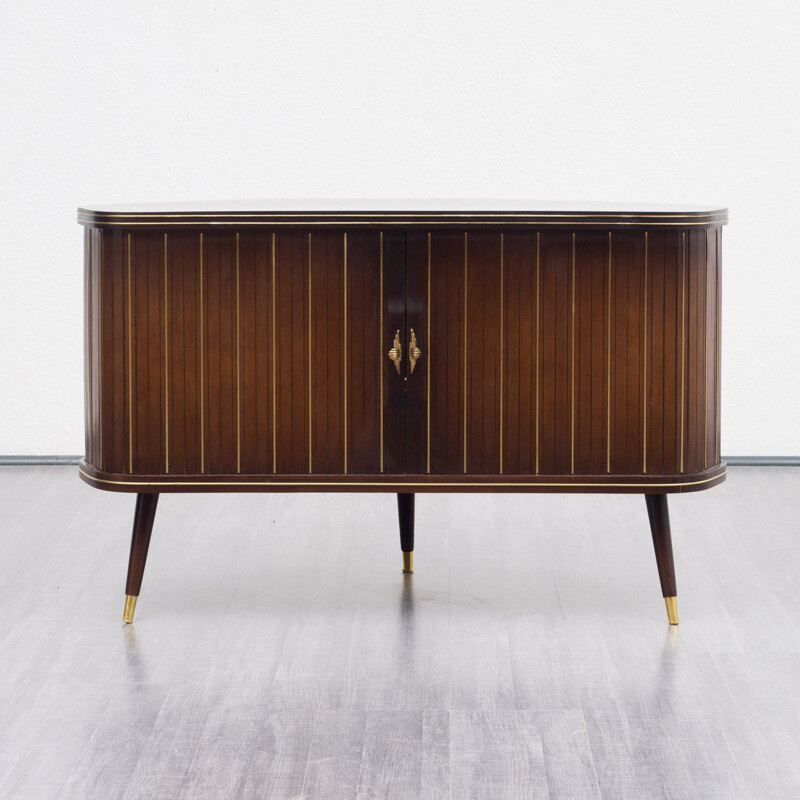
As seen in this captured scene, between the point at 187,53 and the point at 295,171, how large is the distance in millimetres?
445

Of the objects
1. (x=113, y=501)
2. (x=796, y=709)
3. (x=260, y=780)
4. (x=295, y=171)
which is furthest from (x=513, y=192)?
(x=260, y=780)

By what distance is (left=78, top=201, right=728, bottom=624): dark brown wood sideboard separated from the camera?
2.33 metres

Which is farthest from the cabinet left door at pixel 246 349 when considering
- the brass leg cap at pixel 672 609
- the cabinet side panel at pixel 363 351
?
the brass leg cap at pixel 672 609

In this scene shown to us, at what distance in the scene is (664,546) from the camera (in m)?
2.47

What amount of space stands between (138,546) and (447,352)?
68cm

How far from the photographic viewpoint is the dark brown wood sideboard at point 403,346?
2.33 m

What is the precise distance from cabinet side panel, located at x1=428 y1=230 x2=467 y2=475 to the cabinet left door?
0.06 metres

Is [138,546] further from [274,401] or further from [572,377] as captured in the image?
[572,377]

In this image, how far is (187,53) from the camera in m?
3.80

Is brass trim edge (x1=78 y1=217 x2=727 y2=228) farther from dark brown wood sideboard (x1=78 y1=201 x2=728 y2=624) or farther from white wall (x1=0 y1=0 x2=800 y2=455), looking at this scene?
white wall (x1=0 y1=0 x2=800 y2=455)

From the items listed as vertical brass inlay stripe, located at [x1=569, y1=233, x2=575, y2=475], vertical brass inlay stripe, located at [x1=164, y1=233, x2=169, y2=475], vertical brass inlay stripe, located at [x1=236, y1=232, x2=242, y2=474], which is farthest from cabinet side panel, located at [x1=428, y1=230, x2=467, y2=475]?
vertical brass inlay stripe, located at [x1=164, y1=233, x2=169, y2=475]

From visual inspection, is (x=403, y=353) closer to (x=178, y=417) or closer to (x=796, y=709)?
(x=178, y=417)

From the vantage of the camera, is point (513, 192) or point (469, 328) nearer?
point (469, 328)

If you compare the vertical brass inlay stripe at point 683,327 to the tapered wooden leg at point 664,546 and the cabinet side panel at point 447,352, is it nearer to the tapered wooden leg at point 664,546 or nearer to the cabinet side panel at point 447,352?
the tapered wooden leg at point 664,546
